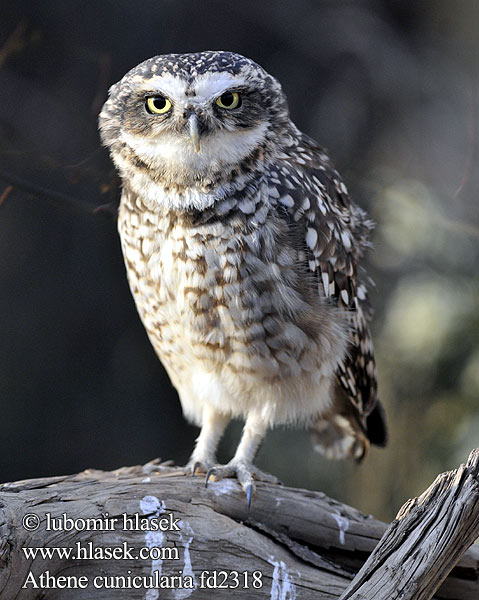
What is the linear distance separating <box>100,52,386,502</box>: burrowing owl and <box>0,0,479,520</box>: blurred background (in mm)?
996

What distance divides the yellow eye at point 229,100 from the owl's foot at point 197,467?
50.9 inches

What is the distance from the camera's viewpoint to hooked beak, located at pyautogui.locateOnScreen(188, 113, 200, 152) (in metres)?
2.22

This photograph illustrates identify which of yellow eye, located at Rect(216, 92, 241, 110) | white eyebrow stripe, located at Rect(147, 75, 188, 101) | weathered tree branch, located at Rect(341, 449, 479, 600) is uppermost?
yellow eye, located at Rect(216, 92, 241, 110)

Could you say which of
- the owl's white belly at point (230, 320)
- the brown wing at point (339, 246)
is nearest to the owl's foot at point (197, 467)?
the owl's white belly at point (230, 320)

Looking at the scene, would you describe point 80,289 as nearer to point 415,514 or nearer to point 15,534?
point 15,534

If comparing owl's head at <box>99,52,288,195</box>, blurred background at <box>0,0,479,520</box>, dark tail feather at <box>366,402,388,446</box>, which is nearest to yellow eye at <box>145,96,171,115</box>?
owl's head at <box>99,52,288,195</box>

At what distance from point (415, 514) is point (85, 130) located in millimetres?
2594

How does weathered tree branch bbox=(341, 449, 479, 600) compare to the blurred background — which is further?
the blurred background

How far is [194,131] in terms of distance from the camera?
2227 mm

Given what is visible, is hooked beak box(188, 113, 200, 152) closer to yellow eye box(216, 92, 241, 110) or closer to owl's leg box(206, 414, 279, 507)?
yellow eye box(216, 92, 241, 110)

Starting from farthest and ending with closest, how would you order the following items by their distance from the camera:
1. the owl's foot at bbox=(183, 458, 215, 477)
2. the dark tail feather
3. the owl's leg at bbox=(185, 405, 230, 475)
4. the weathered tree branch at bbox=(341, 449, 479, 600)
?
the dark tail feather → the owl's leg at bbox=(185, 405, 230, 475) → the owl's foot at bbox=(183, 458, 215, 477) → the weathered tree branch at bbox=(341, 449, 479, 600)

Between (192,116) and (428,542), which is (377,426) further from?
(192,116)

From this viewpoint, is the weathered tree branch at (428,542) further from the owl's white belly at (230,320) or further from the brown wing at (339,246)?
the brown wing at (339,246)

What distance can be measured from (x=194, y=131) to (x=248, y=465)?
121 cm
